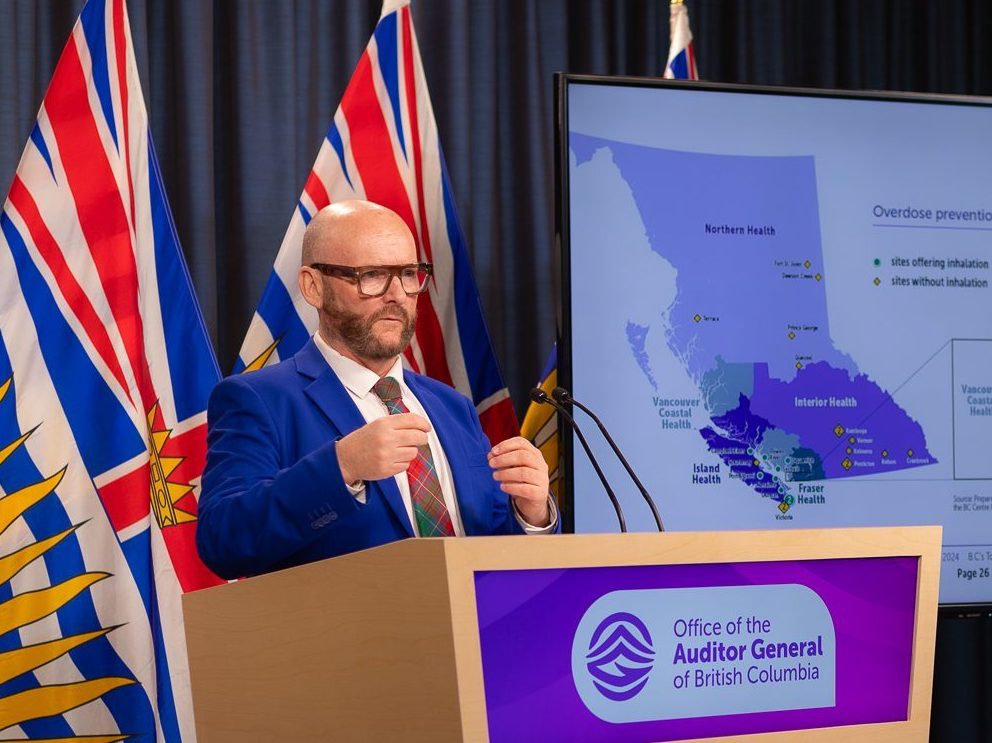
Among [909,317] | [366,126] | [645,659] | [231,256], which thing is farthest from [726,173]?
[645,659]

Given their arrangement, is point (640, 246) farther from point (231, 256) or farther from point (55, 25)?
point (55, 25)

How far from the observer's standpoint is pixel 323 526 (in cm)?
193

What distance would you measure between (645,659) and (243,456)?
970 millimetres

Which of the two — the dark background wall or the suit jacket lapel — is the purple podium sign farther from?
the dark background wall

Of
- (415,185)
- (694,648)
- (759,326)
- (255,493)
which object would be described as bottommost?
(694,648)

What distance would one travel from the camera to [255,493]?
204 centimetres

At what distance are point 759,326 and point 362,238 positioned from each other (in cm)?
125

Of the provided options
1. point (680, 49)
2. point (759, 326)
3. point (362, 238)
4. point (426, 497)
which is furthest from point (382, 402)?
point (680, 49)

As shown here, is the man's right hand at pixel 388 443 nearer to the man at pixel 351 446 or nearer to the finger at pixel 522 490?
the man at pixel 351 446

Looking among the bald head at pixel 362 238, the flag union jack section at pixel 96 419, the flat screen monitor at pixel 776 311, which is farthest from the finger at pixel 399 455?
the flat screen monitor at pixel 776 311

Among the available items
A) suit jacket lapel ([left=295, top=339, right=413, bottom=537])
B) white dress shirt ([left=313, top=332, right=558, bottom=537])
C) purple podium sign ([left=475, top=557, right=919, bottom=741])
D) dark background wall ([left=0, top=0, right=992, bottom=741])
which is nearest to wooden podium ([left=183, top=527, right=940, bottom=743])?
A: purple podium sign ([left=475, top=557, right=919, bottom=741])

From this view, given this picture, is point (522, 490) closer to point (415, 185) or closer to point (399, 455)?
point (399, 455)

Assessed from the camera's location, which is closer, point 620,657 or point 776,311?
point 620,657

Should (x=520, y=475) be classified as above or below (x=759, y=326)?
below
